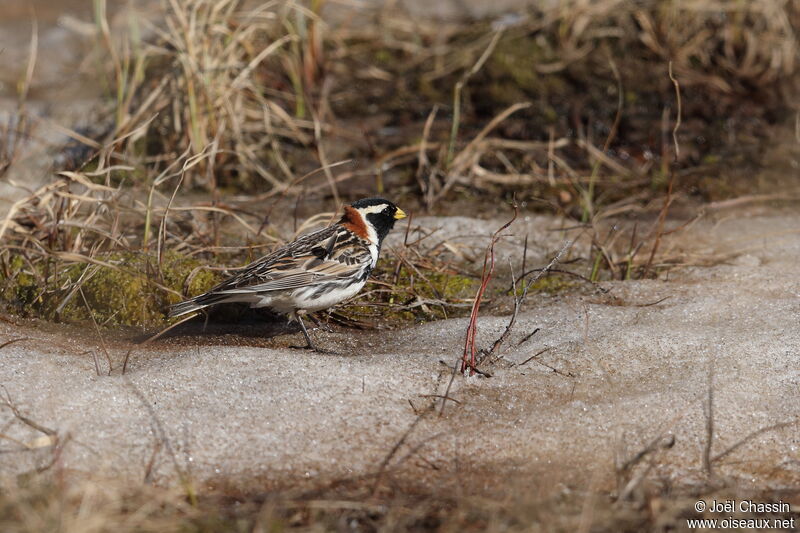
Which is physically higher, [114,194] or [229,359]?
[114,194]

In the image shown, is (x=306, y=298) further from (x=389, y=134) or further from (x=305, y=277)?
(x=389, y=134)

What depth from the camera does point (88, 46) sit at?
886 cm

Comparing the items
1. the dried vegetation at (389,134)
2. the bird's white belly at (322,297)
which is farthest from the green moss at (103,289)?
the bird's white belly at (322,297)

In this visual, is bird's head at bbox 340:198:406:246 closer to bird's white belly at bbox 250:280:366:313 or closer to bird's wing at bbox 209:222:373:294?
bird's wing at bbox 209:222:373:294

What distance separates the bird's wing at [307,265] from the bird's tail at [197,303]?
0.11ft

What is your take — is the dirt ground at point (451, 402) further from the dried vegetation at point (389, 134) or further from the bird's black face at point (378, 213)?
the bird's black face at point (378, 213)

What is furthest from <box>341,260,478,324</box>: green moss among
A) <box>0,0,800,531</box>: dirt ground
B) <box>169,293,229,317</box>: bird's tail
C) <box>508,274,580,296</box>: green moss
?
<box>169,293,229,317</box>: bird's tail

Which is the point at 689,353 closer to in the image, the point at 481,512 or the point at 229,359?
the point at 481,512

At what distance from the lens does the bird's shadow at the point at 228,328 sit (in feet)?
15.1

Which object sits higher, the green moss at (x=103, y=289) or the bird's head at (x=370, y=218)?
the bird's head at (x=370, y=218)

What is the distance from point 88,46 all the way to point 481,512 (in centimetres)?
715

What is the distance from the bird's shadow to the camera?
4.61 meters

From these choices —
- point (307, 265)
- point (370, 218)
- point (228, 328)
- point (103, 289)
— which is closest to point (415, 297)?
point (370, 218)

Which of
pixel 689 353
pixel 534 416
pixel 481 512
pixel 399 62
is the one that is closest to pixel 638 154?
pixel 399 62
